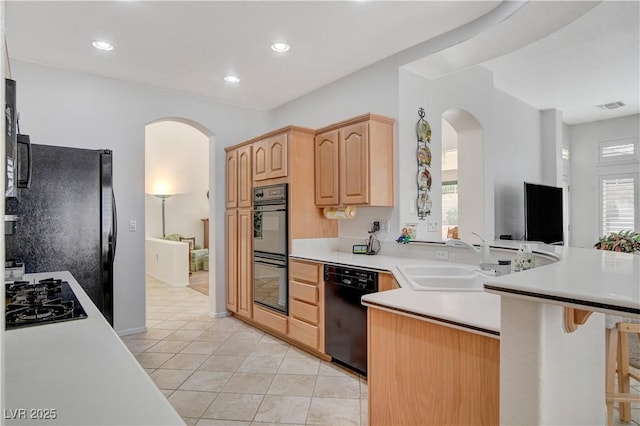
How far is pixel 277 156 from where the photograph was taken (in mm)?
3686

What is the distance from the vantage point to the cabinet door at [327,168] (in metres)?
→ 3.49

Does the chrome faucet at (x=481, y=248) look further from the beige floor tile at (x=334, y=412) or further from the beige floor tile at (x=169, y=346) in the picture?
the beige floor tile at (x=169, y=346)

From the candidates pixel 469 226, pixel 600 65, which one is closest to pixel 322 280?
pixel 469 226

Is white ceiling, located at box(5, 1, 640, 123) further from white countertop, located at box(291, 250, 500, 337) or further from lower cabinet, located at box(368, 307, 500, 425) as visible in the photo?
lower cabinet, located at box(368, 307, 500, 425)

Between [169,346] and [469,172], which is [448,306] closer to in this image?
[169,346]

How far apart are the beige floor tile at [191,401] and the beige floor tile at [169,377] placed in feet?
0.45

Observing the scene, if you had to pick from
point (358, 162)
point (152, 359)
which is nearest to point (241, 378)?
point (152, 359)

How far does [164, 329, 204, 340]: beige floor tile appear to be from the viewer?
373cm

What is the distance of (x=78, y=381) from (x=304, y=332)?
102 inches

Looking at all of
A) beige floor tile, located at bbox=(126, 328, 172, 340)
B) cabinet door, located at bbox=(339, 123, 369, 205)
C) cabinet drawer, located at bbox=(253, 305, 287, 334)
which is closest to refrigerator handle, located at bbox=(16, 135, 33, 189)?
cabinet door, located at bbox=(339, 123, 369, 205)

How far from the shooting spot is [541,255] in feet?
6.53

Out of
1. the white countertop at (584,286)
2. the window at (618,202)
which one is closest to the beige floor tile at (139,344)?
the white countertop at (584,286)

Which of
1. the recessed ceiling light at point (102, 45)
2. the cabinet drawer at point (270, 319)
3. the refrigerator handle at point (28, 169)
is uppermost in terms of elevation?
the recessed ceiling light at point (102, 45)

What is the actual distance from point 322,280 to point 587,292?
7.85 feet
